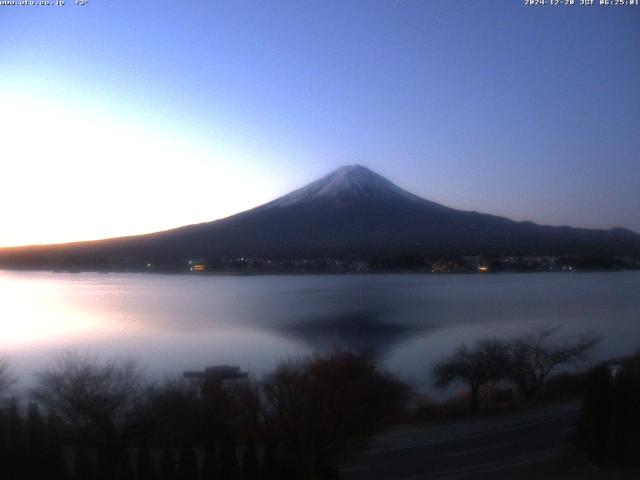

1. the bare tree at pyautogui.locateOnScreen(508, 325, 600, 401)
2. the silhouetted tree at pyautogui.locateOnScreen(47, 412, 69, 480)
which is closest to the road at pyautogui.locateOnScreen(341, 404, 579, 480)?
the bare tree at pyautogui.locateOnScreen(508, 325, 600, 401)

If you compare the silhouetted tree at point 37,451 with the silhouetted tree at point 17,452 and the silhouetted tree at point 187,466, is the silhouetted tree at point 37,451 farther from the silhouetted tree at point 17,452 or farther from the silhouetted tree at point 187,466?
the silhouetted tree at point 187,466

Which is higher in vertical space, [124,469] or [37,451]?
[37,451]

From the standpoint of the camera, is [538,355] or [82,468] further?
[538,355]

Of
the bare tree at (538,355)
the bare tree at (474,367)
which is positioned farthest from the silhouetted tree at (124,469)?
the bare tree at (538,355)

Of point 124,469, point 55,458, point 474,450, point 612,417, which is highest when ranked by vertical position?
point 55,458

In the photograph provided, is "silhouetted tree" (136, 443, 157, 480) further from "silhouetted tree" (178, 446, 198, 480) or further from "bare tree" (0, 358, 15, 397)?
"bare tree" (0, 358, 15, 397)

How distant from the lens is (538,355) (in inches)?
416

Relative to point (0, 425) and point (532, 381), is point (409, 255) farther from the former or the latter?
point (0, 425)

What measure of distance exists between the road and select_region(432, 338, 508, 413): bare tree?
58.7 inches

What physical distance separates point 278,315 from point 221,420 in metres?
11.2

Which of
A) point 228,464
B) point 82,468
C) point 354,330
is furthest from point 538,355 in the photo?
point 82,468

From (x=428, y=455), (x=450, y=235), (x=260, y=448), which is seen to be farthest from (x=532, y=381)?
(x=450, y=235)

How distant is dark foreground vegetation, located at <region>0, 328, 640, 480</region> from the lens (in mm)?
4363

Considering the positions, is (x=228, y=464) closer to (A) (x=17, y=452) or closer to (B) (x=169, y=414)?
(A) (x=17, y=452)
